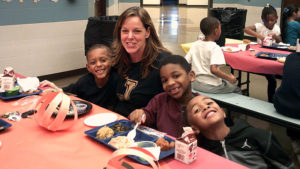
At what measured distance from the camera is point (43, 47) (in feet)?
18.5

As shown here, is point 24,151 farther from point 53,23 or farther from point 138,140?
point 53,23

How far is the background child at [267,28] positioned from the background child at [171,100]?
3302 mm

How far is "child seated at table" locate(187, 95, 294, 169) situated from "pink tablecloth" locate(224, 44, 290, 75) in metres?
1.82

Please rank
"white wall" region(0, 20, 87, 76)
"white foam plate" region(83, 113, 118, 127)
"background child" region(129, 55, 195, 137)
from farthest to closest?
"white wall" region(0, 20, 87, 76), "background child" region(129, 55, 195, 137), "white foam plate" region(83, 113, 118, 127)

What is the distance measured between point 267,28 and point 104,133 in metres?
4.40

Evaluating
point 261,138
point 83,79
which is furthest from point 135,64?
point 261,138

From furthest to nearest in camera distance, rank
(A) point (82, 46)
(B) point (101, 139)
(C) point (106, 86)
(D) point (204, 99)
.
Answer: (A) point (82, 46)
(C) point (106, 86)
(D) point (204, 99)
(B) point (101, 139)

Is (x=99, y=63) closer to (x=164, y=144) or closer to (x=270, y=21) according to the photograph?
(x=164, y=144)

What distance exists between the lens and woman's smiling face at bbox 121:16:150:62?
2229 millimetres

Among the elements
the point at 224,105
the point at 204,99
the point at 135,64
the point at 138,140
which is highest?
the point at 135,64

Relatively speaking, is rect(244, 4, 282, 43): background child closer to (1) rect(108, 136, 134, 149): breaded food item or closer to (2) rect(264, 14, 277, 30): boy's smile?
(2) rect(264, 14, 277, 30): boy's smile

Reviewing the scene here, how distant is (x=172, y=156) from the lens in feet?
4.73

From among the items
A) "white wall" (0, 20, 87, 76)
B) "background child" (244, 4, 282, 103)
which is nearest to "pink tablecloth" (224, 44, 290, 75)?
"background child" (244, 4, 282, 103)

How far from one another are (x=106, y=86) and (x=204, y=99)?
100 cm
